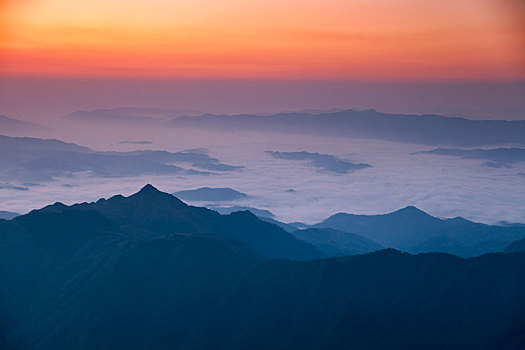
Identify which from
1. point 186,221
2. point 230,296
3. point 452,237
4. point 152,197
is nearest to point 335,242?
point 452,237

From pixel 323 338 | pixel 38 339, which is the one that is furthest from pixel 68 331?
pixel 323 338

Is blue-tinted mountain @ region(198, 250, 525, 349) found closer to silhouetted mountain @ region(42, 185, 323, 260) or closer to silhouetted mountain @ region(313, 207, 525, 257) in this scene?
silhouetted mountain @ region(42, 185, 323, 260)

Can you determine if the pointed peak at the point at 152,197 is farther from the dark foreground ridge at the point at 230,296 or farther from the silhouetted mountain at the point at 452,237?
the silhouetted mountain at the point at 452,237

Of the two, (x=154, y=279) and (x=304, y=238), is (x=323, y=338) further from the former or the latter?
(x=304, y=238)

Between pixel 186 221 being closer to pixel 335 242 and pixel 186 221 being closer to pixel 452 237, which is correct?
pixel 335 242

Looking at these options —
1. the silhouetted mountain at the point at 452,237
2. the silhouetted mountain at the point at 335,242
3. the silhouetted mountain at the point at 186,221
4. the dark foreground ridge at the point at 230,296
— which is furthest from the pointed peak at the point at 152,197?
the silhouetted mountain at the point at 452,237

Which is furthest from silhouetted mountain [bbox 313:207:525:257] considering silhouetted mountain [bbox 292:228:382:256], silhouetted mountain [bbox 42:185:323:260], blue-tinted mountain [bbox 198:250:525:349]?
blue-tinted mountain [bbox 198:250:525:349]
